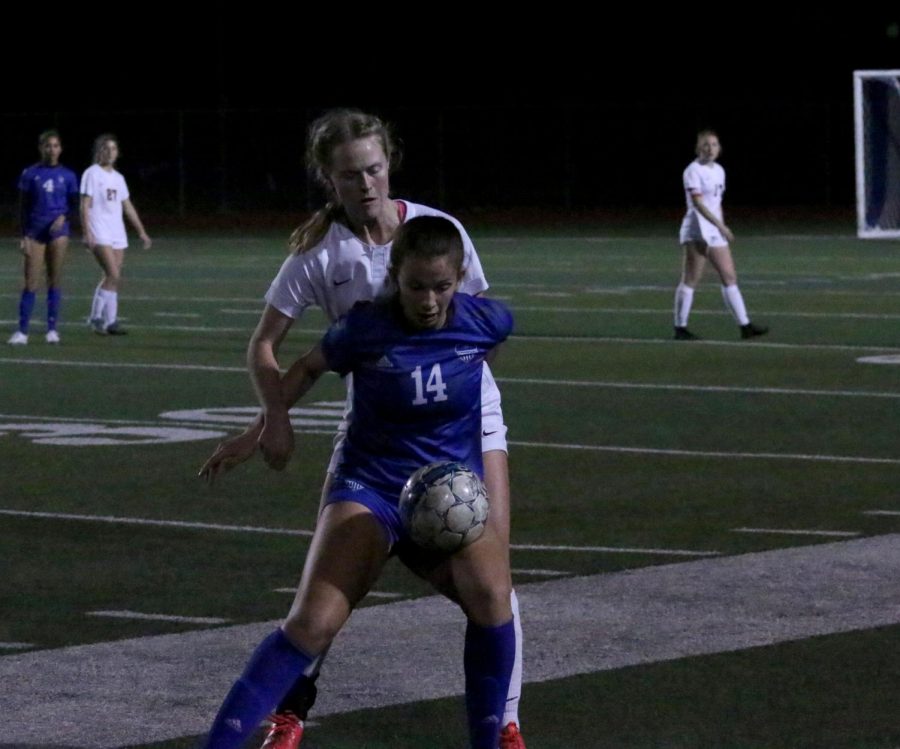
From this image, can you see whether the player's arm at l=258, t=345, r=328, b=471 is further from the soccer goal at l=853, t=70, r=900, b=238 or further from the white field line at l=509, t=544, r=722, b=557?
the soccer goal at l=853, t=70, r=900, b=238

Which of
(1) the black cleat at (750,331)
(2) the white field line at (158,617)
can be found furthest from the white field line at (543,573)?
(1) the black cleat at (750,331)

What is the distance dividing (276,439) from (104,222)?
16.1m

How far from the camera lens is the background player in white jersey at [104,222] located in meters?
21.7

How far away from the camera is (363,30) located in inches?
2511

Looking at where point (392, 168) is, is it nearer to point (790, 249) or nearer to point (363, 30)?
point (790, 249)

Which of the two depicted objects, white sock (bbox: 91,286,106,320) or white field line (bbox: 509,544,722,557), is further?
white sock (bbox: 91,286,106,320)

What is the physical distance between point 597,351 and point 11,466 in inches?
305

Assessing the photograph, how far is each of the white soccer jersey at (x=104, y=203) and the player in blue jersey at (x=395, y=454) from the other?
16.0 metres

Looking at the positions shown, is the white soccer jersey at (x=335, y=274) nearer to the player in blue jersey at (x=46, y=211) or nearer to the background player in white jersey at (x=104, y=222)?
the player in blue jersey at (x=46, y=211)

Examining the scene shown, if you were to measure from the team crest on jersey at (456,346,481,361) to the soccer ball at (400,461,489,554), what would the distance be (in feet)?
0.89

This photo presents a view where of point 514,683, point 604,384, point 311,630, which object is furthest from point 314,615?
point 604,384

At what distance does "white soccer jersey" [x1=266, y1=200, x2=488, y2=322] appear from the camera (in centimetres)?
627

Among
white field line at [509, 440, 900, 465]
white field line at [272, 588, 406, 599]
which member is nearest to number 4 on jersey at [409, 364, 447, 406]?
white field line at [272, 588, 406, 599]

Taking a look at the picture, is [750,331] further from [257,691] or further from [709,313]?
[257,691]
